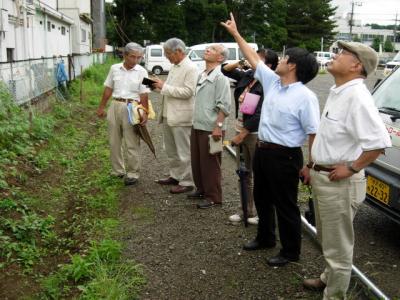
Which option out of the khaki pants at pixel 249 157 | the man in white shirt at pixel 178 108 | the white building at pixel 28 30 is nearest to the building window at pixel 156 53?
the white building at pixel 28 30

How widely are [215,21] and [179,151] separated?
4117cm

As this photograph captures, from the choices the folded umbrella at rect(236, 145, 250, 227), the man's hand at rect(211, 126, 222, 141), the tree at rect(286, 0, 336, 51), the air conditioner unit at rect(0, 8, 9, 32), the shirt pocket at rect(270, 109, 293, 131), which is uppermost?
the tree at rect(286, 0, 336, 51)

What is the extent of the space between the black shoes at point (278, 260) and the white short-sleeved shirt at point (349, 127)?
1.22m

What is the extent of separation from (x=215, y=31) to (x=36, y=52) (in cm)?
3209

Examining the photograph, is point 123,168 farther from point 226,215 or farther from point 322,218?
point 322,218

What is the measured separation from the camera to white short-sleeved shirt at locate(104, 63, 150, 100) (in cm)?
607

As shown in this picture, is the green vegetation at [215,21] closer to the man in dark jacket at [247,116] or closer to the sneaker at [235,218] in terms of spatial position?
the man in dark jacket at [247,116]

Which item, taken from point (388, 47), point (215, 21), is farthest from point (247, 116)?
point (388, 47)

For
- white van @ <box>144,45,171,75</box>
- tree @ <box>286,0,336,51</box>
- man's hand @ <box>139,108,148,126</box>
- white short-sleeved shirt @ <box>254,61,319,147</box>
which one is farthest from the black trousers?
tree @ <box>286,0,336,51</box>

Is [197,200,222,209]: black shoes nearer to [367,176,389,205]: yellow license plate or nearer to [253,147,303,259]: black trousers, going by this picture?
[253,147,303,259]: black trousers

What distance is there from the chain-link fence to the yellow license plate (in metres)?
6.02

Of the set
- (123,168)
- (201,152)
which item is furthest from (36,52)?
(201,152)

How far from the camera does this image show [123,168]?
6520 mm

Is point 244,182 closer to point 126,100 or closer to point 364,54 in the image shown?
point 364,54
